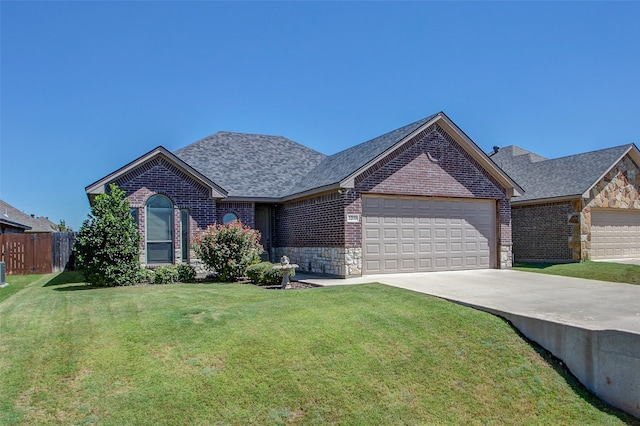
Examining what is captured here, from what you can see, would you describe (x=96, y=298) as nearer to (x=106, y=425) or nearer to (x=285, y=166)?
(x=106, y=425)

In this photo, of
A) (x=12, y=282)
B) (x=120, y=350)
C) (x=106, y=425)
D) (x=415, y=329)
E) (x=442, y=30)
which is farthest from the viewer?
(x=12, y=282)

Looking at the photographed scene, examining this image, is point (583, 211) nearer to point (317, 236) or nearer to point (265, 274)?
point (317, 236)

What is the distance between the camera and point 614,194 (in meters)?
21.4

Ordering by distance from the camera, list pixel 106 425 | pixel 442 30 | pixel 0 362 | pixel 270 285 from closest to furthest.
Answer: pixel 106 425, pixel 0 362, pixel 270 285, pixel 442 30

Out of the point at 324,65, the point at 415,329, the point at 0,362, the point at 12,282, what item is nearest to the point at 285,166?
the point at 324,65

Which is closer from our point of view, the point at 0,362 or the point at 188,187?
the point at 0,362

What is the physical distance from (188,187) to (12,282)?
21.8 ft

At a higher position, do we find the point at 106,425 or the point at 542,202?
the point at 542,202

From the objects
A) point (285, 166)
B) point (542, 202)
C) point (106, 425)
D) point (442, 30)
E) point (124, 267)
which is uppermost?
point (442, 30)

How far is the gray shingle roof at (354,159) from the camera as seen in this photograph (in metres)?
15.1

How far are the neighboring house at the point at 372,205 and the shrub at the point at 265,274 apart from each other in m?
2.37

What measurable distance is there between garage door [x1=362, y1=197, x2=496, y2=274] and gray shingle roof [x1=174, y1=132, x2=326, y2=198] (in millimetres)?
5252

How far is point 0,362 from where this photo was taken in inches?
253

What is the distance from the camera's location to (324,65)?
17500 millimetres
